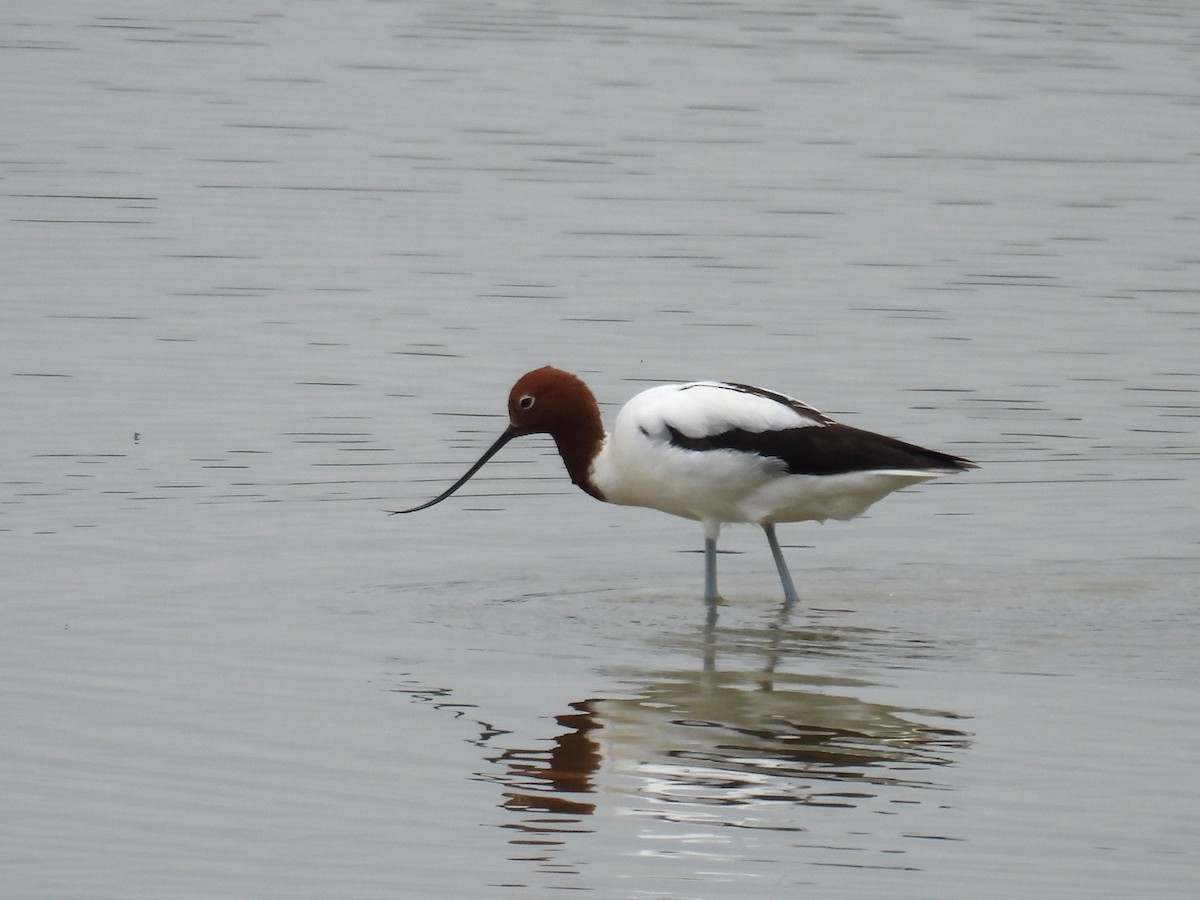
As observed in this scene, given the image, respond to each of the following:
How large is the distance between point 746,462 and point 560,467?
9.32 ft

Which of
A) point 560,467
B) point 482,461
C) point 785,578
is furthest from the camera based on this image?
point 560,467

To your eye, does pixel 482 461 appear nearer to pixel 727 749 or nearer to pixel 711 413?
pixel 711 413

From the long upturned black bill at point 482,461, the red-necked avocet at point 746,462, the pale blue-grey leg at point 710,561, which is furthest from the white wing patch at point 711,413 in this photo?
the long upturned black bill at point 482,461

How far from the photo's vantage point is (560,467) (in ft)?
41.2

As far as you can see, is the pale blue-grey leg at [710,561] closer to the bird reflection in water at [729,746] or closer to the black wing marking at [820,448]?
the black wing marking at [820,448]

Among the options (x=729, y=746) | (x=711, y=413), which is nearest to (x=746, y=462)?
(x=711, y=413)

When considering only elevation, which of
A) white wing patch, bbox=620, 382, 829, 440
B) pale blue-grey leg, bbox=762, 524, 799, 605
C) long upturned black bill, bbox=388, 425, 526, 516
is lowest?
pale blue-grey leg, bbox=762, 524, 799, 605

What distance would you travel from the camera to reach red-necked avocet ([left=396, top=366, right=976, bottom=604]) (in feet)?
32.3

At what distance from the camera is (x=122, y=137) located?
63.8ft

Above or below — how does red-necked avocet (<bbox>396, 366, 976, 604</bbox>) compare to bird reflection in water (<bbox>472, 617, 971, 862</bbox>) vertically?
above

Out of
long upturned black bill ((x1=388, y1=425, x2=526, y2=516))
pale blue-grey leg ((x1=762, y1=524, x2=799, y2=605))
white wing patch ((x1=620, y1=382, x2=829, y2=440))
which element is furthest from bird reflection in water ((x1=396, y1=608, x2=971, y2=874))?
long upturned black bill ((x1=388, y1=425, x2=526, y2=516))

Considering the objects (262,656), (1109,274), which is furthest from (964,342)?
(262,656)

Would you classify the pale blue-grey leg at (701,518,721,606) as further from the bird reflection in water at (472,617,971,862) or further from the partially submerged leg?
the bird reflection in water at (472,617,971,862)

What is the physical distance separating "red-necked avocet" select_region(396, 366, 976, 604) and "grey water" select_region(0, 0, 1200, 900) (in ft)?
1.32
